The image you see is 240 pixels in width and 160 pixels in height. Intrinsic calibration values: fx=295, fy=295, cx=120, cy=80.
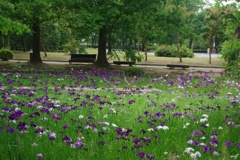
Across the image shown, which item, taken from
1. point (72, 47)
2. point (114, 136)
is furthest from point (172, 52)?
point (114, 136)

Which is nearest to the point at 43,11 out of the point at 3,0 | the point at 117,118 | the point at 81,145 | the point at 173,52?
the point at 3,0

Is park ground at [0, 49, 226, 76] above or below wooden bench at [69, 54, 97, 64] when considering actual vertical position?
below

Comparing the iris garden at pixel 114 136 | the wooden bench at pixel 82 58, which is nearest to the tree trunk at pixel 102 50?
the wooden bench at pixel 82 58

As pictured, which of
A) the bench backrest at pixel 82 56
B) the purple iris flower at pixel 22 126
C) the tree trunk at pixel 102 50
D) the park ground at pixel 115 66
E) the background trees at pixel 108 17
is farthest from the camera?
the bench backrest at pixel 82 56

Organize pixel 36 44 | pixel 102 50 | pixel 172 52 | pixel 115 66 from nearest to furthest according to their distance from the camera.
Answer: pixel 102 50 < pixel 115 66 < pixel 36 44 < pixel 172 52

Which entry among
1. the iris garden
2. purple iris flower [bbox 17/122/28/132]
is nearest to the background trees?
the iris garden

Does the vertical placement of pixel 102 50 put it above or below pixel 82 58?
above

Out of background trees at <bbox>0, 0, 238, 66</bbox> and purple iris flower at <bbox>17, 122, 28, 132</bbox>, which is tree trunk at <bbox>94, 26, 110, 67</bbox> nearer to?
background trees at <bbox>0, 0, 238, 66</bbox>

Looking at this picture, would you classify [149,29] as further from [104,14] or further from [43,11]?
[43,11]

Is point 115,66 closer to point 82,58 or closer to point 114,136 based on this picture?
point 82,58

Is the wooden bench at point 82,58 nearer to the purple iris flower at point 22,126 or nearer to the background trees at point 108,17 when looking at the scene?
the background trees at point 108,17

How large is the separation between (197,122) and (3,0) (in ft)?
48.9

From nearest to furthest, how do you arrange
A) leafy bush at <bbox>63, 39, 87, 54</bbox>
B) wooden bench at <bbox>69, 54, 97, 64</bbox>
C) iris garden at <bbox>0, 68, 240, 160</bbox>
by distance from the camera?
iris garden at <bbox>0, 68, 240, 160</bbox>
wooden bench at <bbox>69, 54, 97, 64</bbox>
leafy bush at <bbox>63, 39, 87, 54</bbox>

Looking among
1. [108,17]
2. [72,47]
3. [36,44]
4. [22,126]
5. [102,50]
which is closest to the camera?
[22,126]
